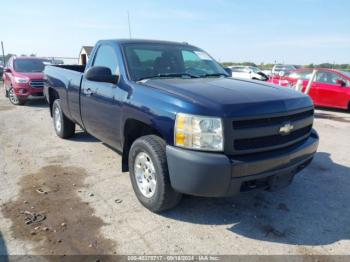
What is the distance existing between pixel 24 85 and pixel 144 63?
7933 mm

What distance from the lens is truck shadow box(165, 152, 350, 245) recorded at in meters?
3.18

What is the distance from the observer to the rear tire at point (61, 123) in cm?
632

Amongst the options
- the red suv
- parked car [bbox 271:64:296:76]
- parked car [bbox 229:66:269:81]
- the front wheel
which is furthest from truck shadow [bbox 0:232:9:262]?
parked car [bbox 271:64:296:76]

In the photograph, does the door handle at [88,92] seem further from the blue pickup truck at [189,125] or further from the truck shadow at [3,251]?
the truck shadow at [3,251]

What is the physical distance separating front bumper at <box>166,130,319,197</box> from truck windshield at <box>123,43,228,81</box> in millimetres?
1352

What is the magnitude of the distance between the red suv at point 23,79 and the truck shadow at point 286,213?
28.2ft

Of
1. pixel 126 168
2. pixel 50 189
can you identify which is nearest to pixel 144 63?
pixel 126 168


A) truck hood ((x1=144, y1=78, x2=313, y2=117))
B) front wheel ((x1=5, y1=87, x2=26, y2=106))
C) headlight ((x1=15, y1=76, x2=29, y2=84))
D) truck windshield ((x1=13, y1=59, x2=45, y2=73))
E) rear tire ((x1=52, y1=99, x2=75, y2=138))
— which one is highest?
truck hood ((x1=144, y1=78, x2=313, y2=117))

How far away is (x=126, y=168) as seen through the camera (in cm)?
404

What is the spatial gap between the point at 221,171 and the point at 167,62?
2035 millimetres

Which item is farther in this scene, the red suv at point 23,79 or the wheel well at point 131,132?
the red suv at point 23,79

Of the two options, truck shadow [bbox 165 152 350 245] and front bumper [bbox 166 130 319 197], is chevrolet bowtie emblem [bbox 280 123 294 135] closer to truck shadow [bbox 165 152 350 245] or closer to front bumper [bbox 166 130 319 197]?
front bumper [bbox 166 130 319 197]

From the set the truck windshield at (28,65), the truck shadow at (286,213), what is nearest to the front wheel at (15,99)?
the truck windshield at (28,65)

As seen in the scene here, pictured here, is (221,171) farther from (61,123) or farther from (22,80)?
(22,80)
